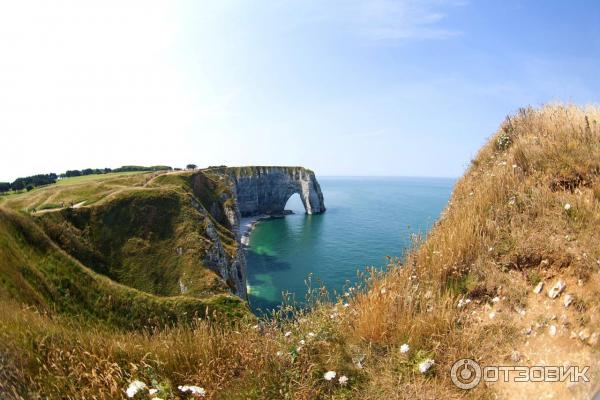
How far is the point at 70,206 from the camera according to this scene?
44312 mm

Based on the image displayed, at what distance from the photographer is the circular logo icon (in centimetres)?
361

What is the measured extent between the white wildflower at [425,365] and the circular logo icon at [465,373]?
262mm

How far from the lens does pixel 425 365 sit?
3691mm

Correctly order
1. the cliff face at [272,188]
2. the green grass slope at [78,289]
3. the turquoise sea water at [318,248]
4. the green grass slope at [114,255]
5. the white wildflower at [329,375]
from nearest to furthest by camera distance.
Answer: the white wildflower at [329,375]
the green grass slope at [78,289]
the green grass slope at [114,255]
the turquoise sea water at [318,248]
the cliff face at [272,188]

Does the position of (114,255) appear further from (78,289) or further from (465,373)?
(465,373)

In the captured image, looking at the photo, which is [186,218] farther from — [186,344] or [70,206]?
[186,344]

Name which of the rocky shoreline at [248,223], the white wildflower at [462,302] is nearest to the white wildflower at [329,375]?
the white wildflower at [462,302]

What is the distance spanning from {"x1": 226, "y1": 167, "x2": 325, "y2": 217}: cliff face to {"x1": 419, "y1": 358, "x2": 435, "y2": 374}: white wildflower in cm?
13639

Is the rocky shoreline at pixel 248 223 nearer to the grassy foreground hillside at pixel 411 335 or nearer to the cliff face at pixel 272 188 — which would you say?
the cliff face at pixel 272 188

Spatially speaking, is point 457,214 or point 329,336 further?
point 457,214

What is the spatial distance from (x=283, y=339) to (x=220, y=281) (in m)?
36.6

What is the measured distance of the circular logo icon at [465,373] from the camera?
3609 mm

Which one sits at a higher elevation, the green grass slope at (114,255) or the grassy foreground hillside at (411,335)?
the grassy foreground hillside at (411,335)

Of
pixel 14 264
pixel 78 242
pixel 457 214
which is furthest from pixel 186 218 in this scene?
pixel 457 214
